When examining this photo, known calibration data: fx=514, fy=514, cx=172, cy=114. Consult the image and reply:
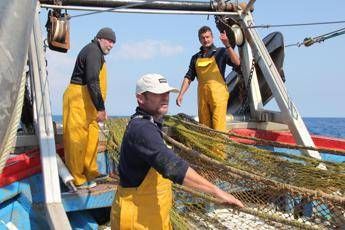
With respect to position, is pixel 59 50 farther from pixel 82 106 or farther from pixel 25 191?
pixel 25 191

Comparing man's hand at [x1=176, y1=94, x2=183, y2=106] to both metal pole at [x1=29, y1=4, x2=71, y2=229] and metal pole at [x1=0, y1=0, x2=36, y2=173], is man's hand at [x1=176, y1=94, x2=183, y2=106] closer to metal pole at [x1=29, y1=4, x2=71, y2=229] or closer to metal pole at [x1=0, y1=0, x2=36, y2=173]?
metal pole at [x1=29, y1=4, x2=71, y2=229]

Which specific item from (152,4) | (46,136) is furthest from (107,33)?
(152,4)

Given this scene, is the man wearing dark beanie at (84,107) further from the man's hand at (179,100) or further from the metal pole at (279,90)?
the metal pole at (279,90)

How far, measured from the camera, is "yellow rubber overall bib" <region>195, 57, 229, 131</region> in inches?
255

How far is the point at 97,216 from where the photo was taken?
222 inches

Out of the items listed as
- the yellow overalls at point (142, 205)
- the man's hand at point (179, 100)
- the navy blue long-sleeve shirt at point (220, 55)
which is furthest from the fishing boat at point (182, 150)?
the navy blue long-sleeve shirt at point (220, 55)

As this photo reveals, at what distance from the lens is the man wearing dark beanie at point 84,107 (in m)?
5.21

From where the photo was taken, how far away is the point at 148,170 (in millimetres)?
3010

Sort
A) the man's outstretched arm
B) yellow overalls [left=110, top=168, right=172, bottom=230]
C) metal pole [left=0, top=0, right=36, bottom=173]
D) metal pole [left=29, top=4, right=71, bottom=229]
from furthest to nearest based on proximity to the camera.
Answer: metal pole [left=29, top=4, right=71, bottom=229] → yellow overalls [left=110, top=168, right=172, bottom=230] → the man's outstretched arm → metal pole [left=0, top=0, right=36, bottom=173]

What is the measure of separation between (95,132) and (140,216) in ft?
8.23

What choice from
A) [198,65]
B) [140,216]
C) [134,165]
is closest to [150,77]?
[134,165]

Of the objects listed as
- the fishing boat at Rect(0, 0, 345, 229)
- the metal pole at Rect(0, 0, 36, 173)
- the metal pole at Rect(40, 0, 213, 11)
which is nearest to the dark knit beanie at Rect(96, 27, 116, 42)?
the fishing boat at Rect(0, 0, 345, 229)

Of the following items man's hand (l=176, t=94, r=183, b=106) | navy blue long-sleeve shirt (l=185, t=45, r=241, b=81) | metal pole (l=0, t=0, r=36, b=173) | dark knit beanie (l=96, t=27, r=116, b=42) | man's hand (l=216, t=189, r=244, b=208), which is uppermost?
dark knit beanie (l=96, t=27, r=116, b=42)

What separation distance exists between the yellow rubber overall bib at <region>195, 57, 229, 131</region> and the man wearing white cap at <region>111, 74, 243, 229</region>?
3.41 meters
